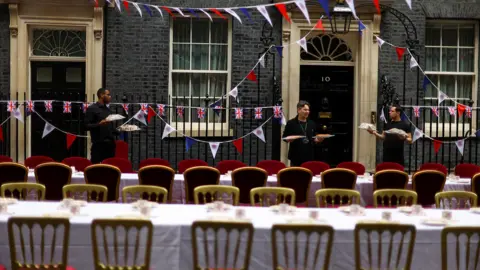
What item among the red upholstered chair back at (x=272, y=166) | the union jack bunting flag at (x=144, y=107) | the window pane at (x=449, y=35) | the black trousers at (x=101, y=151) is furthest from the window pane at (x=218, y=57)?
the window pane at (x=449, y=35)

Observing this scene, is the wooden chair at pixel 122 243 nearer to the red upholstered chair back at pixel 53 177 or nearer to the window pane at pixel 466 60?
the red upholstered chair back at pixel 53 177

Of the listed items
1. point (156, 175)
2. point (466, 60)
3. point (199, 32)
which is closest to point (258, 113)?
point (199, 32)

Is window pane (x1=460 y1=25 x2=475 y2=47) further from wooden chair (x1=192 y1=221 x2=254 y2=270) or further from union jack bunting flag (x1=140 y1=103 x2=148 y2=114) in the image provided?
wooden chair (x1=192 y1=221 x2=254 y2=270)

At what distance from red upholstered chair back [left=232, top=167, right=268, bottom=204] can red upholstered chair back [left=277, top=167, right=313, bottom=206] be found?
0.22 m

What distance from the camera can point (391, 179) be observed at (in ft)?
30.5

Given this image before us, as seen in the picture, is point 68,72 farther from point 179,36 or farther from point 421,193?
point 421,193

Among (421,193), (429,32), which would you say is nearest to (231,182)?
(421,193)

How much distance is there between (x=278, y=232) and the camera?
5.81 m

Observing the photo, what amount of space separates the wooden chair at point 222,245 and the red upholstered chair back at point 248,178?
3177 millimetres

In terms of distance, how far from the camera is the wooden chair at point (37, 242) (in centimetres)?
527

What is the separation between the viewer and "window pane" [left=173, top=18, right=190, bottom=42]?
575 inches

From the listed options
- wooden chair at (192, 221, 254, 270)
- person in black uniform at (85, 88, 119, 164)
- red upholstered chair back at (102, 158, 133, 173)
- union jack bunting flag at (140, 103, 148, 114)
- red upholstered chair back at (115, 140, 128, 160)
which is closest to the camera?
wooden chair at (192, 221, 254, 270)

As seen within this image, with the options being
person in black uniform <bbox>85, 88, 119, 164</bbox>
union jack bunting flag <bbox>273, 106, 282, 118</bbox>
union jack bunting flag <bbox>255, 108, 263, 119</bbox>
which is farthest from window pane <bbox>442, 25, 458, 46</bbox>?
person in black uniform <bbox>85, 88, 119, 164</bbox>

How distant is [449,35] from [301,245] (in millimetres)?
10689
